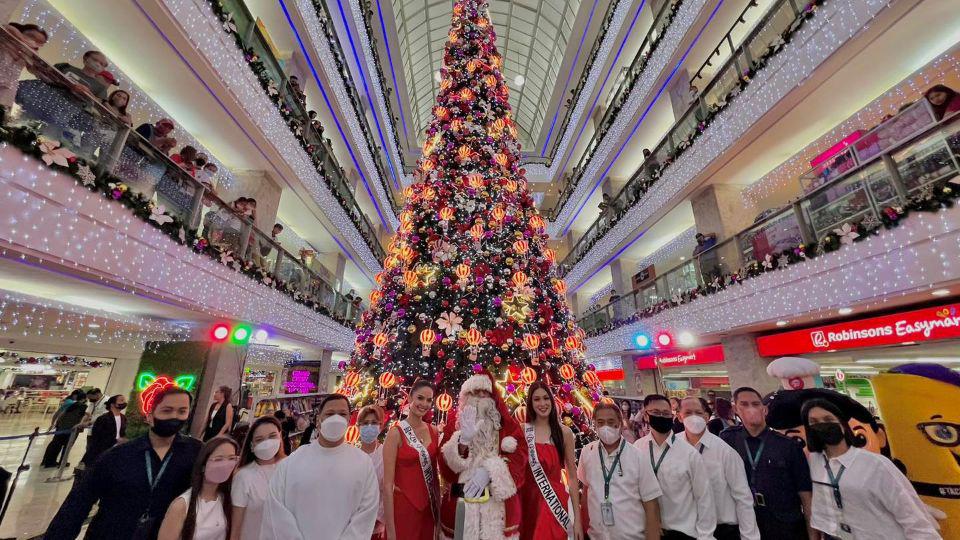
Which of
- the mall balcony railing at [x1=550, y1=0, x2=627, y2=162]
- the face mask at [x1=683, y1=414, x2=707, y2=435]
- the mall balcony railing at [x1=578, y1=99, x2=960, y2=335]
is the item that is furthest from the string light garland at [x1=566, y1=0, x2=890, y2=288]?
the mall balcony railing at [x1=550, y1=0, x2=627, y2=162]

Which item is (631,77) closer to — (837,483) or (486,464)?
(837,483)

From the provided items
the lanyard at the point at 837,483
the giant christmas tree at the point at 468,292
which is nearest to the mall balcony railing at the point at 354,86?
the giant christmas tree at the point at 468,292

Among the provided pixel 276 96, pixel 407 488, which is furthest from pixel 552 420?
pixel 276 96

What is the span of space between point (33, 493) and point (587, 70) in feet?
67.9

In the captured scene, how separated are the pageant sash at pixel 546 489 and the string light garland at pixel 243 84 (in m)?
7.64

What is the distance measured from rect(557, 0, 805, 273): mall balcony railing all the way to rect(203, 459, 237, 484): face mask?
1031 cm

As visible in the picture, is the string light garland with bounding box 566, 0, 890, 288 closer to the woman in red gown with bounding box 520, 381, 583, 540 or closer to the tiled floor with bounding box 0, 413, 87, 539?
the woman in red gown with bounding box 520, 381, 583, 540

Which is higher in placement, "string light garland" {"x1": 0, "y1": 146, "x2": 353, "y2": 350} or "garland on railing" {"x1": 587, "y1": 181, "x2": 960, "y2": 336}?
"garland on railing" {"x1": 587, "y1": 181, "x2": 960, "y2": 336}

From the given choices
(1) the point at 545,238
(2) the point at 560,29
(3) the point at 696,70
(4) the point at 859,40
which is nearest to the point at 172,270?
(1) the point at 545,238

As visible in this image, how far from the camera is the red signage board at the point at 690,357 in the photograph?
30.0 ft

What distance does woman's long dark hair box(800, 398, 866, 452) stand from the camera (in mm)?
2301

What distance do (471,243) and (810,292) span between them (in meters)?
5.71

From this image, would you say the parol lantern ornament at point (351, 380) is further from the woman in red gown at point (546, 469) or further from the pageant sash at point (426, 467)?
the woman in red gown at point (546, 469)


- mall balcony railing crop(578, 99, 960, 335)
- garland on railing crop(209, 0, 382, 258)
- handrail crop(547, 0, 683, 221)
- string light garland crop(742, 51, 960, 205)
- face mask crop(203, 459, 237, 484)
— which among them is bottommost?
face mask crop(203, 459, 237, 484)
